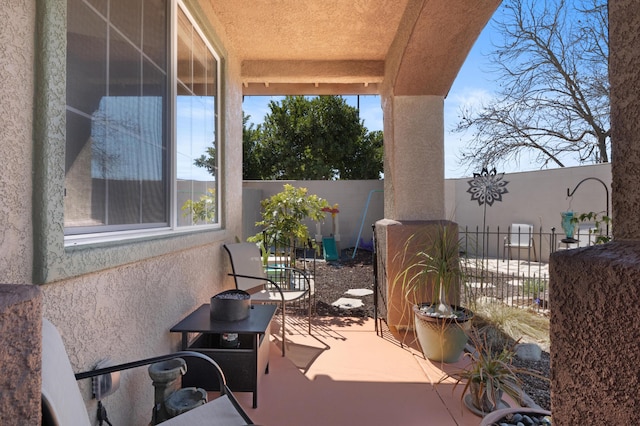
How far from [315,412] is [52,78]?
2094mm

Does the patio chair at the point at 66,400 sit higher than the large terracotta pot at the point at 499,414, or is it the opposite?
the patio chair at the point at 66,400

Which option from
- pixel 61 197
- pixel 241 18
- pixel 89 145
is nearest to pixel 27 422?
pixel 61 197

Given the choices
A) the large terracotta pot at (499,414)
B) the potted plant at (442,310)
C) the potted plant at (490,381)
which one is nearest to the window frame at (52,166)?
the large terracotta pot at (499,414)

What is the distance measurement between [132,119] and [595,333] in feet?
6.83

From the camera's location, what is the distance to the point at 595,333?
644mm

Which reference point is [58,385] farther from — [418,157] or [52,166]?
[418,157]

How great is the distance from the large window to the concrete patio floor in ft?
4.47

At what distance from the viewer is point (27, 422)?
678 millimetres

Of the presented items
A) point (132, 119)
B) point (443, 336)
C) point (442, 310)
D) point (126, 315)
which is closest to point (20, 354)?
point (126, 315)

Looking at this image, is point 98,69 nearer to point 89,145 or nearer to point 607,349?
point 89,145

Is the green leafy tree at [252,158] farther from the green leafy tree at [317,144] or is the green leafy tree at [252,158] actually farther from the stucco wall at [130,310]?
the stucco wall at [130,310]

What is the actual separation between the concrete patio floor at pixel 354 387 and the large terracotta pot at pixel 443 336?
9 cm

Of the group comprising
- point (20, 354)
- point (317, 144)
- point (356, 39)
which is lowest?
point (20, 354)

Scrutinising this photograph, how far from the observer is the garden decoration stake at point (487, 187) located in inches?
387
